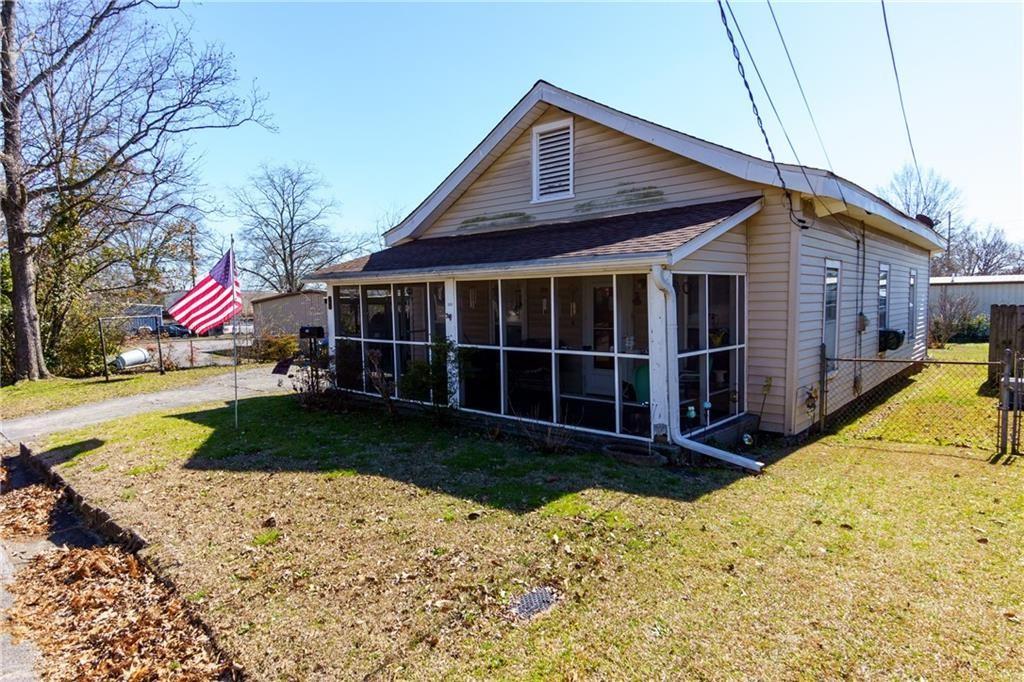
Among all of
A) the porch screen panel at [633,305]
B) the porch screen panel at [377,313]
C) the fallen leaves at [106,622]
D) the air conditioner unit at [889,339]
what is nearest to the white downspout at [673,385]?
the porch screen panel at [633,305]

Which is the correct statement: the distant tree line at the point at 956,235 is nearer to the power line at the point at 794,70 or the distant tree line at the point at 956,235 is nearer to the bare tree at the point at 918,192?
the bare tree at the point at 918,192

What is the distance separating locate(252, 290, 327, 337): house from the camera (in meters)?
23.0

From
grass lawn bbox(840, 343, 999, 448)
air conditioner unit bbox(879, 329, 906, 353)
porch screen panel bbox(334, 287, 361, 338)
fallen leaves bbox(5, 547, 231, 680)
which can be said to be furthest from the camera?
porch screen panel bbox(334, 287, 361, 338)

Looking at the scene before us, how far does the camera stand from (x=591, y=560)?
14.2 feet

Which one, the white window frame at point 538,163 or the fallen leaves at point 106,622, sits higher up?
the white window frame at point 538,163

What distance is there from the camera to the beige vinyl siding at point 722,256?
7.11 m

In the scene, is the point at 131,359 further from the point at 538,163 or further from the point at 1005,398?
the point at 1005,398

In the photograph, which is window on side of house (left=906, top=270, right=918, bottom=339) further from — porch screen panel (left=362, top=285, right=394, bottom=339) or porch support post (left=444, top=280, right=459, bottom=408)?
porch screen panel (left=362, top=285, right=394, bottom=339)

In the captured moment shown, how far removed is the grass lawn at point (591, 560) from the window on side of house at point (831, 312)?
2.06 m

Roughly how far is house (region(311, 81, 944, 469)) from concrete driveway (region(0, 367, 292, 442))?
3645 mm

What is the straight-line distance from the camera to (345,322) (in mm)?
11750

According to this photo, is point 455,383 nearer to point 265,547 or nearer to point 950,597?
point 265,547

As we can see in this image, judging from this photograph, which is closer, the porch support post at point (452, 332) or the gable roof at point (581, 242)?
the gable roof at point (581, 242)

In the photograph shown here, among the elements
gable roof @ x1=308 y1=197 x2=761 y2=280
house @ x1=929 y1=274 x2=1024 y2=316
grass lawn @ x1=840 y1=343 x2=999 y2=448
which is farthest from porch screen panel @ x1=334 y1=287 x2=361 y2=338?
house @ x1=929 y1=274 x2=1024 y2=316
